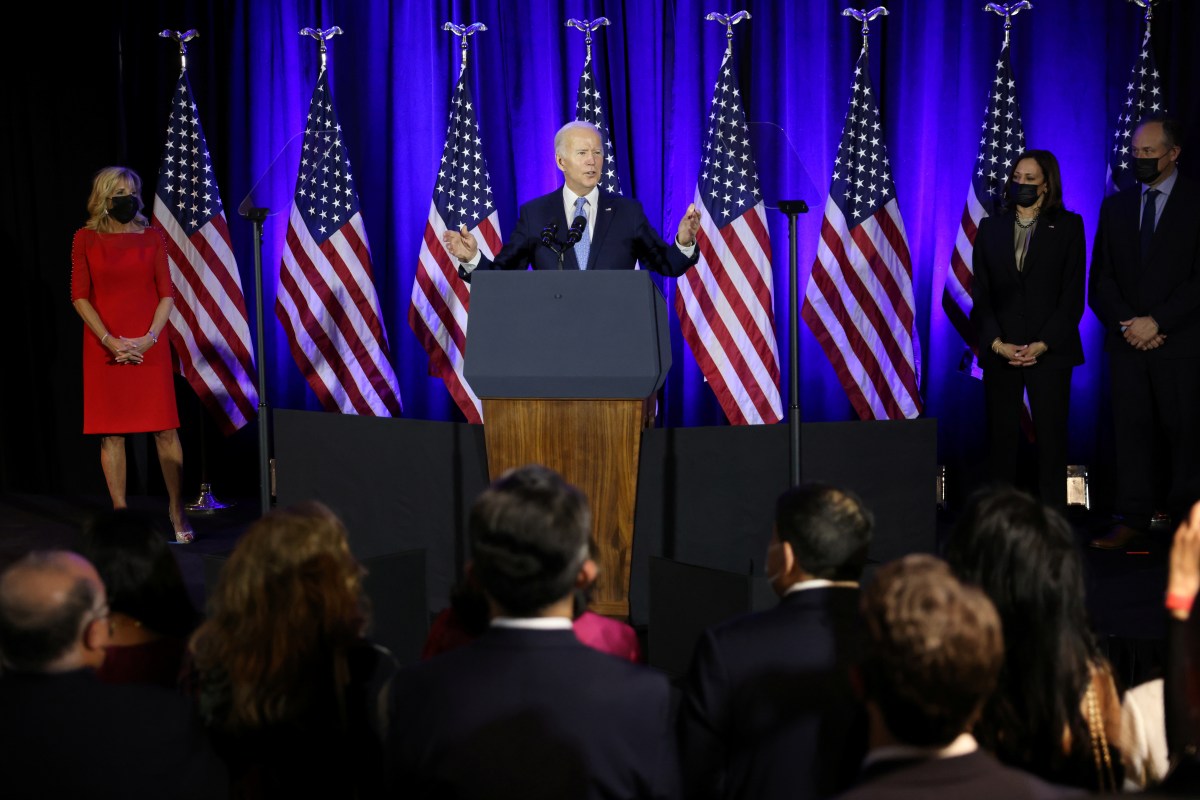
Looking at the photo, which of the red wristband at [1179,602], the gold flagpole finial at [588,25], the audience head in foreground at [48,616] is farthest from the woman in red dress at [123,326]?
the red wristband at [1179,602]

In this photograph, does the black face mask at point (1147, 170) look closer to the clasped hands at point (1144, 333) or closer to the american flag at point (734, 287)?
the clasped hands at point (1144, 333)

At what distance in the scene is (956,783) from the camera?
4.56 ft

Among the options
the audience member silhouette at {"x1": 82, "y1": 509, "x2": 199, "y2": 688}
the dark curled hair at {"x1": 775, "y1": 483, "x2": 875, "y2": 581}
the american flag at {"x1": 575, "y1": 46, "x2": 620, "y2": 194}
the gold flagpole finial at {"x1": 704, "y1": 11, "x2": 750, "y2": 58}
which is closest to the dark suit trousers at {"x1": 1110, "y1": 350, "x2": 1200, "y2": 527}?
the gold flagpole finial at {"x1": 704, "y1": 11, "x2": 750, "y2": 58}

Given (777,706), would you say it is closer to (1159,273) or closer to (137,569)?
(137,569)

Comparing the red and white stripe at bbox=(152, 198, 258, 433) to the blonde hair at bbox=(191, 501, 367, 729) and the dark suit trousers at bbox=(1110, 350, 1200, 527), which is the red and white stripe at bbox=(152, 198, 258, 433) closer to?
the dark suit trousers at bbox=(1110, 350, 1200, 527)

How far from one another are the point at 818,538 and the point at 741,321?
3.85 metres

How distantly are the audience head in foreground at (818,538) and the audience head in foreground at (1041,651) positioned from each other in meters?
0.17

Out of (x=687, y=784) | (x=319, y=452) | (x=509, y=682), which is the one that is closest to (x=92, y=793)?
(x=509, y=682)

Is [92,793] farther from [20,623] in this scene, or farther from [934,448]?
[934,448]

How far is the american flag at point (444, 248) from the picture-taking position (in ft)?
20.7

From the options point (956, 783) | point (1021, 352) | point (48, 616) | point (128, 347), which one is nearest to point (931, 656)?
point (956, 783)

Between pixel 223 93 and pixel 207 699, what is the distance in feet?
18.7

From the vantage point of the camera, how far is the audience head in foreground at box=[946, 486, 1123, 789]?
6.48 feet

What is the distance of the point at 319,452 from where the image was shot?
15.9ft
